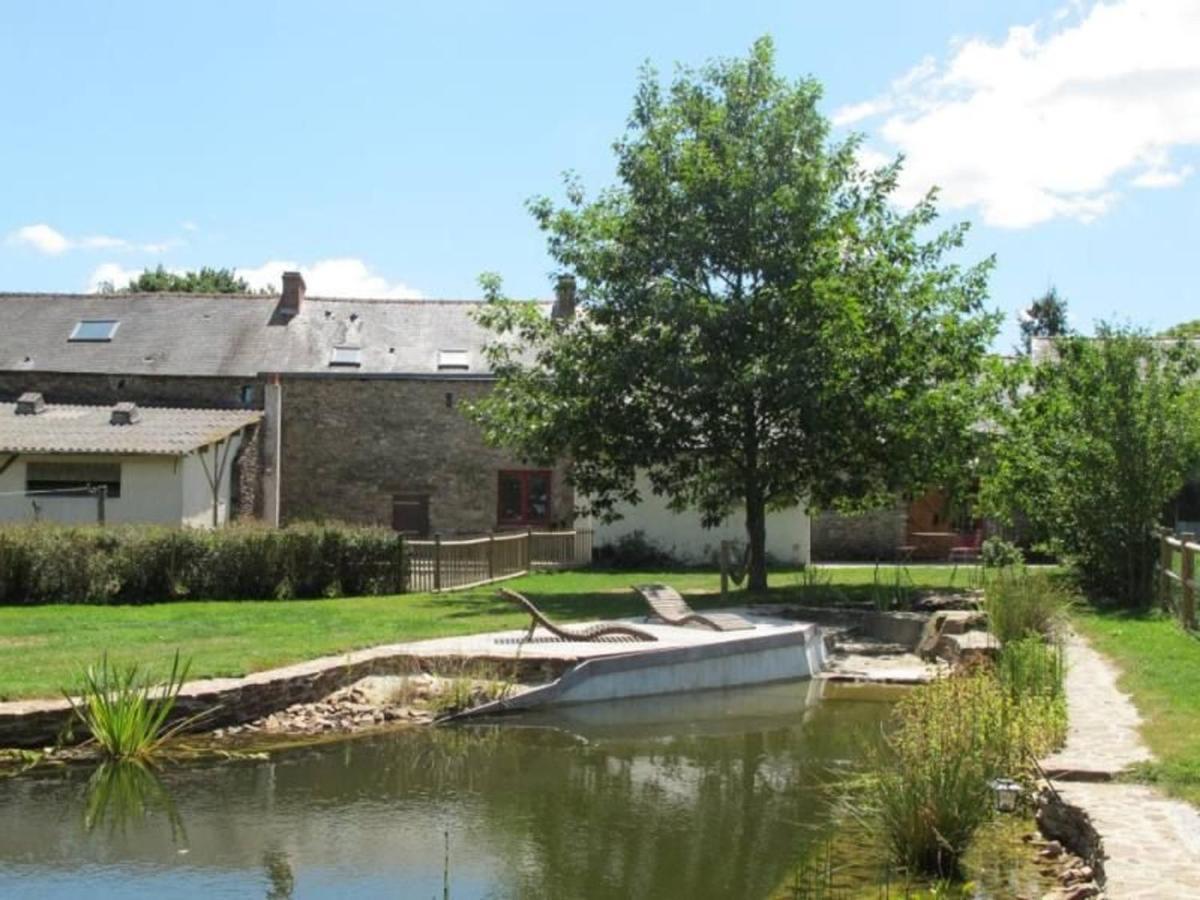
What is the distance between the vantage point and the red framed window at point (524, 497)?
34.1m

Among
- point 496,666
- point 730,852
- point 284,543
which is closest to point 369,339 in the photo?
point 284,543

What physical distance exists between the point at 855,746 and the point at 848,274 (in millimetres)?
11591

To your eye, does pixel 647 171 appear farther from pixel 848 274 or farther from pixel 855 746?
pixel 855 746

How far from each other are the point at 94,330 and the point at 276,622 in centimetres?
2033

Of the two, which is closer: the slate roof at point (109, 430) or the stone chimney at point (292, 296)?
the slate roof at point (109, 430)

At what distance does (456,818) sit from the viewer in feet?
30.1

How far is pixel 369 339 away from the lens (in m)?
35.2

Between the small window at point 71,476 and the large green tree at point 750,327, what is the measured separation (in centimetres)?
964

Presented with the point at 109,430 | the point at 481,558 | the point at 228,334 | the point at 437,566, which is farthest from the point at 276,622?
the point at 228,334

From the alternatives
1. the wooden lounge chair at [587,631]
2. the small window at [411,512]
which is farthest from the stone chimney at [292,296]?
the wooden lounge chair at [587,631]

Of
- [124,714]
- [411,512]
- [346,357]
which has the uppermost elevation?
[346,357]

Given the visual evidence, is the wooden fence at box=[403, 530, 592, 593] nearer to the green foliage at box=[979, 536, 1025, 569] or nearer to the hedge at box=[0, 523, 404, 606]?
the hedge at box=[0, 523, 404, 606]

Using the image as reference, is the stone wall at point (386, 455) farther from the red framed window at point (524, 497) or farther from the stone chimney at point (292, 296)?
the stone chimney at point (292, 296)

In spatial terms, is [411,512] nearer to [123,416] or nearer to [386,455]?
[386,455]
